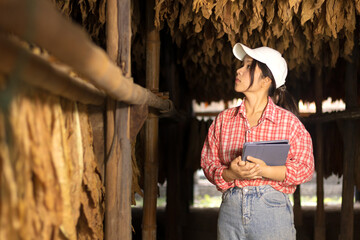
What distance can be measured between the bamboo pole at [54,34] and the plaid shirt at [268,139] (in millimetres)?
937

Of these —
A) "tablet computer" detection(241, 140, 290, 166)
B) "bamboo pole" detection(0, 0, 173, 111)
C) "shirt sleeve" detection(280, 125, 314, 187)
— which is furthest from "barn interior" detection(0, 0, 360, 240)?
"shirt sleeve" detection(280, 125, 314, 187)

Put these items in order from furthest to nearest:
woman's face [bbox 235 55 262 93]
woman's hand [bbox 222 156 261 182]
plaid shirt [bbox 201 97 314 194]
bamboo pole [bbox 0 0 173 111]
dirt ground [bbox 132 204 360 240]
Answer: dirt ground [bbox 132 204 360 240] → woman's face [bbox 235 55 262 93] → plaid shirt [bbox 201 97 314 194] → woman's hand [bbox 222 156 261 182] → bamboo pole [bbox 0 0 173 111]

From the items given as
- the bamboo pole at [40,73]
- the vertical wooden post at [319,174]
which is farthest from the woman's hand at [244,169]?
the vertical wooden post at [319,174]

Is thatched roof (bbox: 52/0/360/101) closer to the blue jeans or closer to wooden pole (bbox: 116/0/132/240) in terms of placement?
wooden pole (bbox: 116/0/132/240)

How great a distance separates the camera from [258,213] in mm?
1781

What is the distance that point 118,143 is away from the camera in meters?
1.59

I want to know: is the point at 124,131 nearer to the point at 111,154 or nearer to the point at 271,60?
the point at 111,154

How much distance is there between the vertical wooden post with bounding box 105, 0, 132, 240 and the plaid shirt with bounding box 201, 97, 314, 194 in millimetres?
491

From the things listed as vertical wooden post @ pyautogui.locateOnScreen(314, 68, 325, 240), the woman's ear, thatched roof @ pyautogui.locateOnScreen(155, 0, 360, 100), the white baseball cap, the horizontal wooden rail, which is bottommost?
vertical wooden post @ pyautogui.locateOnScreen(314, 68, 325, 240)

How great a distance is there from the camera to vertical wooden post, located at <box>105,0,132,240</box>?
1.58 meters

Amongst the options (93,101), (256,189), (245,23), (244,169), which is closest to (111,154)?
(93,101)

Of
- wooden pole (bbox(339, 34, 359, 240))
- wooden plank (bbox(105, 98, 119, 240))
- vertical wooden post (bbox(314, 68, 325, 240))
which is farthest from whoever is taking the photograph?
vertical wooden post (bbox(314, 68, 325, 240))

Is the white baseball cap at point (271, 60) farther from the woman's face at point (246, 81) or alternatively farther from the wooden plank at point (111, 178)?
the wooden plank at point (111, 178)

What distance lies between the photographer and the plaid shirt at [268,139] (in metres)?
1.83
